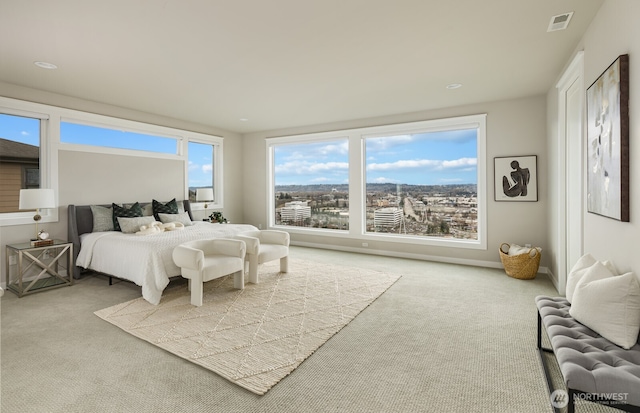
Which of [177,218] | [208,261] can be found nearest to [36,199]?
[177,218]

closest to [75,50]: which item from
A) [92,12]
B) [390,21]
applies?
[92,12]

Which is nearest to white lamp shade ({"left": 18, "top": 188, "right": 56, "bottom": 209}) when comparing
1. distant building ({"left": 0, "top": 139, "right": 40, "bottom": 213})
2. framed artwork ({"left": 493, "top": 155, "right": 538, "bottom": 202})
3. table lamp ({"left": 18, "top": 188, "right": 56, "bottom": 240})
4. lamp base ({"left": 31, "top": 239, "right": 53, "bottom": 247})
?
table lamp ({"left": 18, "top": 188, "right": 56, "bottom": 240})

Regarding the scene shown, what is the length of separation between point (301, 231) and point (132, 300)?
154 inches

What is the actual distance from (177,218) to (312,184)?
295cm

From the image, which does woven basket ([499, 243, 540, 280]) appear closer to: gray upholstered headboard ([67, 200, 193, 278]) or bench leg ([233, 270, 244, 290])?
bench leg ([233, 270, 244, 290])

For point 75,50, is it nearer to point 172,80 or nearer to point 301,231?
point 172,80

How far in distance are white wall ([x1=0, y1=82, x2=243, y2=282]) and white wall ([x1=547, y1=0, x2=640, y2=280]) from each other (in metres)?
6.16

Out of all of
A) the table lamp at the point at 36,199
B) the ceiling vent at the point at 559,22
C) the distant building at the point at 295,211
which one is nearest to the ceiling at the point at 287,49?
the ceiling vent at the point at 559,22

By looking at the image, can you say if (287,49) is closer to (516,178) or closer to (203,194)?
(516,178)

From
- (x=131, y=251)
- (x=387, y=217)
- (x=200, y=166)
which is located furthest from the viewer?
(x=200, y=166)

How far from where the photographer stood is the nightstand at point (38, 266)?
389 cm

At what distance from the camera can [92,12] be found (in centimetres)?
246

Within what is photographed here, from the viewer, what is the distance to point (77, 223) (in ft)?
15.1

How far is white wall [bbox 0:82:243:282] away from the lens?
4293 millimetres
